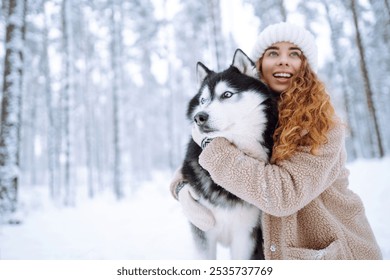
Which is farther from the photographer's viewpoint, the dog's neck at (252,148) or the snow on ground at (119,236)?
the snow on ground at (119,236)

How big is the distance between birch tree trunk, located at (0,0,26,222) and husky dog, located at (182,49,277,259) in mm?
2546

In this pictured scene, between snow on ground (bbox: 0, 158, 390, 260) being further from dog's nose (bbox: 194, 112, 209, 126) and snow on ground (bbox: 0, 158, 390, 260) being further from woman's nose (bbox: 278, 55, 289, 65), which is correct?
woman's nose (bbox: 278, 55, 289, 65)

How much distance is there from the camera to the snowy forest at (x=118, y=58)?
11.9 feet

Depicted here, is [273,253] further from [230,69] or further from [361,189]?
[361,189]

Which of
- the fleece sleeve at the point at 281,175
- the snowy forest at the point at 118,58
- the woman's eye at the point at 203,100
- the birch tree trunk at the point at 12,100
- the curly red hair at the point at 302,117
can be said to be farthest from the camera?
the snowy forest at the point at 118,58

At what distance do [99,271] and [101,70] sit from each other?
32.6ft

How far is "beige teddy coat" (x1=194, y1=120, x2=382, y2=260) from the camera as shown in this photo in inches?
52.7

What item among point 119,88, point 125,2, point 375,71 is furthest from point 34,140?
point 375,71

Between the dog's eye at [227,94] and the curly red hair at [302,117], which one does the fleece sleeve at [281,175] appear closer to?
the curly red hair at [302,117]

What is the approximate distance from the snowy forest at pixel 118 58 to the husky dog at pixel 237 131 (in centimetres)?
187

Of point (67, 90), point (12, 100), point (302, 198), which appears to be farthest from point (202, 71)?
point (67, 90)

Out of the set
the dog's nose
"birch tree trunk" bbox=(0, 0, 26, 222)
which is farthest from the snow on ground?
the dog's nose

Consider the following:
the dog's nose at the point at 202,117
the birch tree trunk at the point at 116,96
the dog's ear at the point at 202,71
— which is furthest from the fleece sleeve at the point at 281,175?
the birch tree trunk at the point at 116,96

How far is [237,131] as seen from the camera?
162cm
